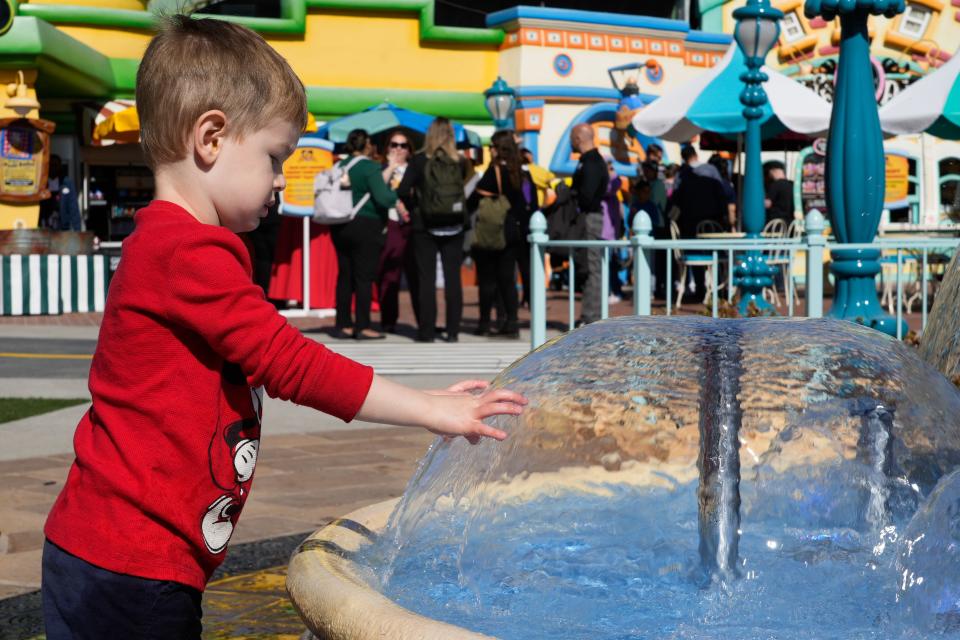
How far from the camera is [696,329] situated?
101 inches

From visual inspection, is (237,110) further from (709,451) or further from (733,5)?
(733,5)

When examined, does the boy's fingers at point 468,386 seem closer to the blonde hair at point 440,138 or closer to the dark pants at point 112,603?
the dark pants at point 112,603

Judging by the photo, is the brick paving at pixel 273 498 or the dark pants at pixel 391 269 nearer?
the brick paving at pixel 273 498

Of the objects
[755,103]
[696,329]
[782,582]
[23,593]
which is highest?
[755,103]

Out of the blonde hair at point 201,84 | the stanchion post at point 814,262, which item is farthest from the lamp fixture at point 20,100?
the blonde hair at point 201,84

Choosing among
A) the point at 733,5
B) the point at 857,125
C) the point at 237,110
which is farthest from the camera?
the point at 733,5

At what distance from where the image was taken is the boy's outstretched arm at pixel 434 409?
2.02 meters

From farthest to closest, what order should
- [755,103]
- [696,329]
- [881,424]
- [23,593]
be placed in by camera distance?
[755,103] < [23,593] < [696,329] < [881,424]

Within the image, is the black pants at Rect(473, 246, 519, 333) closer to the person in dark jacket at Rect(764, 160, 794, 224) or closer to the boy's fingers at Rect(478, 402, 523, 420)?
the person in dark jacket at Rect(764, 160, 794, 224)

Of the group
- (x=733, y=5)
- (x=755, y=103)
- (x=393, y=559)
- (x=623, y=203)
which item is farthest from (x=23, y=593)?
(x=733, y=5)

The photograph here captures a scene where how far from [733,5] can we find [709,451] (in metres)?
21.8

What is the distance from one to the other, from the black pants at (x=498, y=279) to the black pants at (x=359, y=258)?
904mm

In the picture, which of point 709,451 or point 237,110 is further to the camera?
point 709,451

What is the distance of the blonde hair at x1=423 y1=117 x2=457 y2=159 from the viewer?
1076 cm
